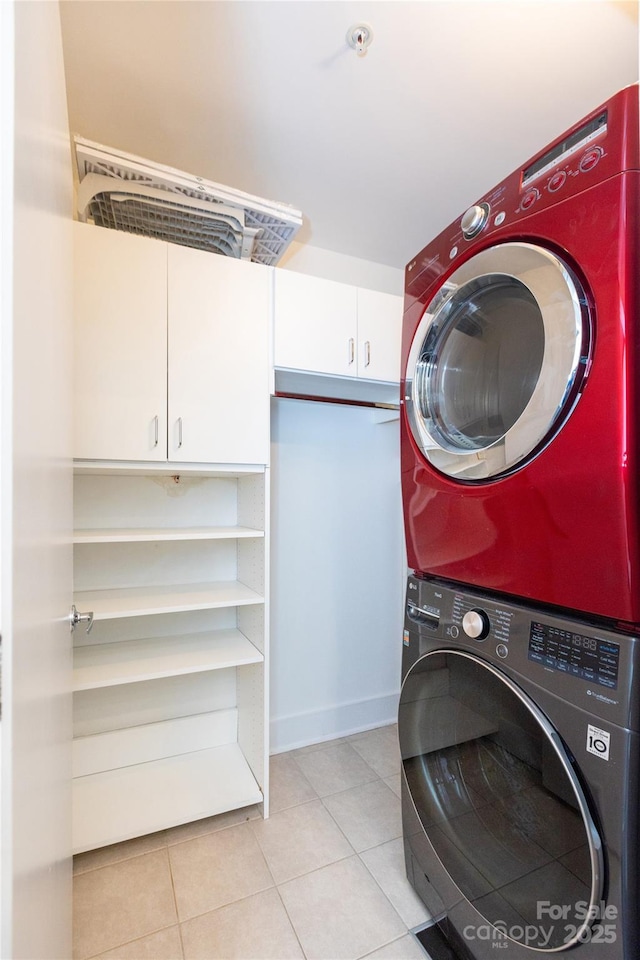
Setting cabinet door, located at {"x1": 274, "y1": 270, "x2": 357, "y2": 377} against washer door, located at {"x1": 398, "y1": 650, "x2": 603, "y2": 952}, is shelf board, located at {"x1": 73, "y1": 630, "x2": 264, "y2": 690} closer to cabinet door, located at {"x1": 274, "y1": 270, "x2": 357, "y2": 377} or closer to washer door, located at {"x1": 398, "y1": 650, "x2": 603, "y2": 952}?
washer door, located at {"x1": 398, "y1": 650, "x2": 603, "y2": 952}

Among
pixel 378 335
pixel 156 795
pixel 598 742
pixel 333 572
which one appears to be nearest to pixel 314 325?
pixel 378 335

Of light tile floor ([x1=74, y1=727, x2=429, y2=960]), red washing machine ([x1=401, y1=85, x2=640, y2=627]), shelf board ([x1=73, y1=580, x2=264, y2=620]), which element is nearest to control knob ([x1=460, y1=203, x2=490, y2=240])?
red washing machine ([x1=401, y1=85, x2=640, y2=627])

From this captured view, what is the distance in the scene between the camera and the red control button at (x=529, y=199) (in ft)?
3.04

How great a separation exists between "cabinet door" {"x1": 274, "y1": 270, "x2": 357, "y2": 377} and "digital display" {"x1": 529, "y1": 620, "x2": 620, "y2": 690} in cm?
126

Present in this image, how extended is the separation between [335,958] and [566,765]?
961 millimetres

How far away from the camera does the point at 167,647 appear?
5.72ft

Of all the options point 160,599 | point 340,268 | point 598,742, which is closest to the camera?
point 598,742

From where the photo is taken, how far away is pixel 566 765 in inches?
31.3

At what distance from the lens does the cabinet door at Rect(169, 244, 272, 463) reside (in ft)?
5.08

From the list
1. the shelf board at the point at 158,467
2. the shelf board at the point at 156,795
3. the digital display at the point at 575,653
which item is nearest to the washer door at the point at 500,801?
the digital display at the point at 575,653

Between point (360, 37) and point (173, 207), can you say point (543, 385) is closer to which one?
point (360, 37)

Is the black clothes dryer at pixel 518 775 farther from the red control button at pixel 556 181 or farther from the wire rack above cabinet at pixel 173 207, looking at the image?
the wire rack above cabinet at pixel 173 207

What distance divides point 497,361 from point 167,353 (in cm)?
111

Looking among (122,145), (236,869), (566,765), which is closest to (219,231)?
(122,145)
